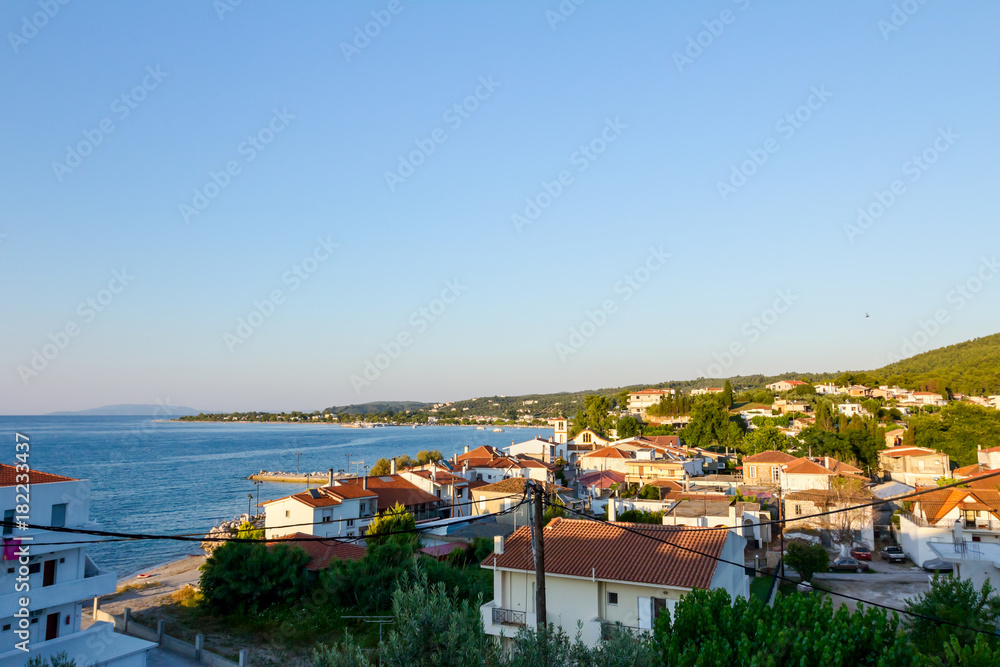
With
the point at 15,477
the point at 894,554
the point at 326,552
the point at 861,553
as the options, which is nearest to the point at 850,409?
the point at 894,554

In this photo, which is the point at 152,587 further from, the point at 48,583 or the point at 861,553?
the point at 861,553

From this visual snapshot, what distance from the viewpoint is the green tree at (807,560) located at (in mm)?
28703

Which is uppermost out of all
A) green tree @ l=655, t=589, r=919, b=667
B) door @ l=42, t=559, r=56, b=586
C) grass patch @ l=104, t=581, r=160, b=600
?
green tree @ l=655, t=589, r=919, b=667

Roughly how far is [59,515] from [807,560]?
29.1 meters

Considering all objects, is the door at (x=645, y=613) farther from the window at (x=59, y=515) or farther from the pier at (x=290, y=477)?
the pier at (x=290, y=477)

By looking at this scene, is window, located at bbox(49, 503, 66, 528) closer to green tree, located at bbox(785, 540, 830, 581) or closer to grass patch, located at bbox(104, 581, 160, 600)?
grass patch, located at bbox(104, 581, 160, 600)

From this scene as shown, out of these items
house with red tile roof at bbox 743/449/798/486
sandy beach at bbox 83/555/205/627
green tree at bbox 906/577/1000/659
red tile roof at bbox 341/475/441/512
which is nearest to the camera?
green tree at bbox 906/577/1000/659

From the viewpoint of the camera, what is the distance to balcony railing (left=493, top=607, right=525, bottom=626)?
17500mm

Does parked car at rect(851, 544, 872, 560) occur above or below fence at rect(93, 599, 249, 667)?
below

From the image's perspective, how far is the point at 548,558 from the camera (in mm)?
17609

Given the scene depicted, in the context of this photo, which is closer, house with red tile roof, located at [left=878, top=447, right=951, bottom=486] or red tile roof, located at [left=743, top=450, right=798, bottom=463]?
house with red tile roof, located at [left=878, top=447, right=951, bottom=486]

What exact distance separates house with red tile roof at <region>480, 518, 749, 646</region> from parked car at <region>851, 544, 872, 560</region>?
65.5ft

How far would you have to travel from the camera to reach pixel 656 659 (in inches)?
337

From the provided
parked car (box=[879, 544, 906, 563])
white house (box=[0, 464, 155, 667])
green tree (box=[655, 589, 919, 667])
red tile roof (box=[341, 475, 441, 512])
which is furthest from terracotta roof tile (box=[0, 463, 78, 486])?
parked car (box=[879, 544, 906, 563])
